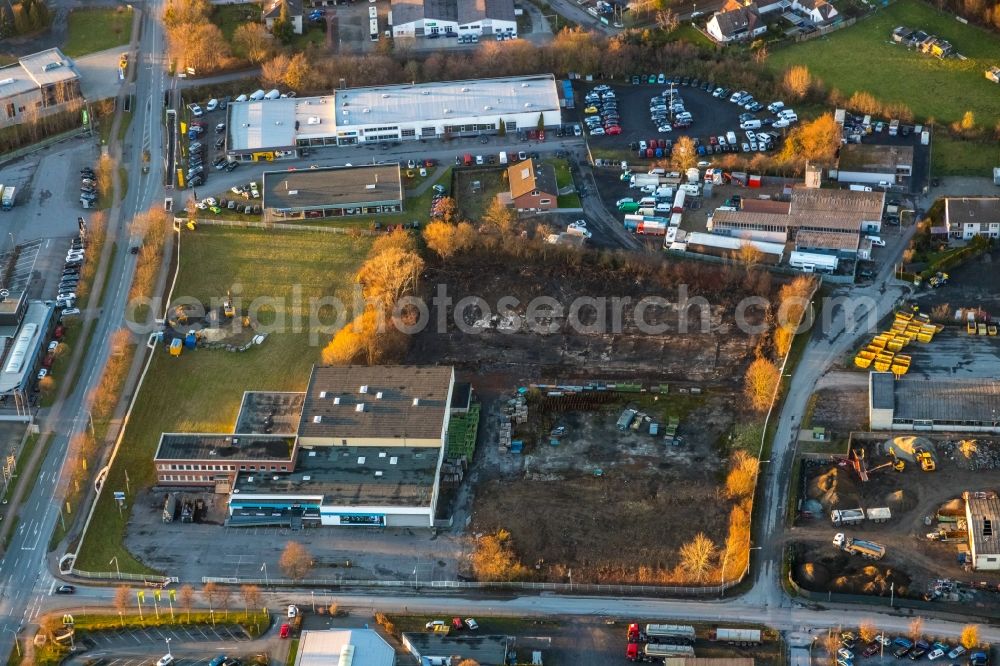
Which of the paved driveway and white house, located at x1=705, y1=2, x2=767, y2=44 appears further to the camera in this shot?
white house, located at x1=705, y1=2, x2=767, y2=44

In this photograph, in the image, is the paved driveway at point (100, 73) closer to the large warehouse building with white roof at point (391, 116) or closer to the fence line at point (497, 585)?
the large warehouse building with white roof at point (391, 116)

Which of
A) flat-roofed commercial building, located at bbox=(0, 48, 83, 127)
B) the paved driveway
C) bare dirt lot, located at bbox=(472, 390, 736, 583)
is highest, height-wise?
flat-roofed commercial building, located at bbox=(0, 48, 83, 127)

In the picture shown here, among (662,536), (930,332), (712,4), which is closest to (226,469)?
(662,536)

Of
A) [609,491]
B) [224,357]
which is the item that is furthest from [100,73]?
[609,491]

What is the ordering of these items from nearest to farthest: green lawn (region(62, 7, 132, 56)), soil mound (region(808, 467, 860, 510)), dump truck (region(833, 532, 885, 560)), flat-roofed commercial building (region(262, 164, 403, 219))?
dump truck (region(833, 532, 885, 560)), soil mound (region(808, 467, 860, 510)), flat-roofed commercial building (region(262, 164, 403, 219)), green lawn (region(62, 7, 132, 56))

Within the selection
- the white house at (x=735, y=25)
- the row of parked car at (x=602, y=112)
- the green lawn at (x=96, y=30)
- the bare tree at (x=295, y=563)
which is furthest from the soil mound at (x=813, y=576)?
the green lawn at (x=96, y=30)

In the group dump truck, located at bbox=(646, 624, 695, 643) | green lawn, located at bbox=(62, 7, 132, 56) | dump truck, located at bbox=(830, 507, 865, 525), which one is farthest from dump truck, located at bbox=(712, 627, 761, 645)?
green lawn, located at bbox=(62, 7, 132, 56)

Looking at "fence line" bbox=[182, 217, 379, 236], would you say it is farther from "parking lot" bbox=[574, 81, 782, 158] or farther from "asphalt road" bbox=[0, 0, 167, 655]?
"parking lot" bbox=[574, 81, 782, 158]

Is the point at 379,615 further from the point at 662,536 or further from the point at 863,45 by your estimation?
the point at 863,45

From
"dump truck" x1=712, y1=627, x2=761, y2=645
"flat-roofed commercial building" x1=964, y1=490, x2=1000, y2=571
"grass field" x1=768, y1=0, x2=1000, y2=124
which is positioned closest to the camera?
"dump truck" x1=712, y1=627, x2=761, y2=645

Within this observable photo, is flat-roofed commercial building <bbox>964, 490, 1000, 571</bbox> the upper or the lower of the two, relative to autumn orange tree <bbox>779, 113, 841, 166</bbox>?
lower
